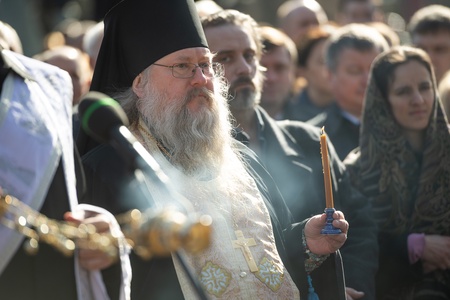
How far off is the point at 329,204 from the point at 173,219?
2158 mm

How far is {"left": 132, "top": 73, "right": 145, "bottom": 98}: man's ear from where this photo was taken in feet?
17.5

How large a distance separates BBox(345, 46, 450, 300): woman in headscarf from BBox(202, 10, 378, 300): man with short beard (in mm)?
341

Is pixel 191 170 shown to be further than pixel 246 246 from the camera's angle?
Yes

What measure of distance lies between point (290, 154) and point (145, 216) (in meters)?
3.48

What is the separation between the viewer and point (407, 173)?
21.9ft

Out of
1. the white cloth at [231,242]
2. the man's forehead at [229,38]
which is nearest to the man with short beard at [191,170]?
the white cloth at [231,242]

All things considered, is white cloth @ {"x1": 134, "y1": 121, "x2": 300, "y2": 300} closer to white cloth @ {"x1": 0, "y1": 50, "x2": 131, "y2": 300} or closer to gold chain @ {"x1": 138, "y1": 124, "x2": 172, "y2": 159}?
gold chain @ {"x1": 138, "y1": 124, "x2": 172, "y2": 159}

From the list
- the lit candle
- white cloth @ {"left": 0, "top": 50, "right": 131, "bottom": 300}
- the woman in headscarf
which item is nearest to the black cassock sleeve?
the lit candle

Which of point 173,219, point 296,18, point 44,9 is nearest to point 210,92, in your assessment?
point 173,219

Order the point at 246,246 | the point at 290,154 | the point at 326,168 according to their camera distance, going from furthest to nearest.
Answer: the point at 290,154
the point at 246,246
the point at 326,168

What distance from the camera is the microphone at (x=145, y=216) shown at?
2.69m

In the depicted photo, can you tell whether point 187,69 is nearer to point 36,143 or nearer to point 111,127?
point 36,143

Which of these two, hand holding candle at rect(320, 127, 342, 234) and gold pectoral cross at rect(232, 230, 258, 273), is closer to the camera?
hand holding candle at rect(320, 127, 342, 234)

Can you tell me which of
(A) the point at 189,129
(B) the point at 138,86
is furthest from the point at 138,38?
(A) the point at 189,129
